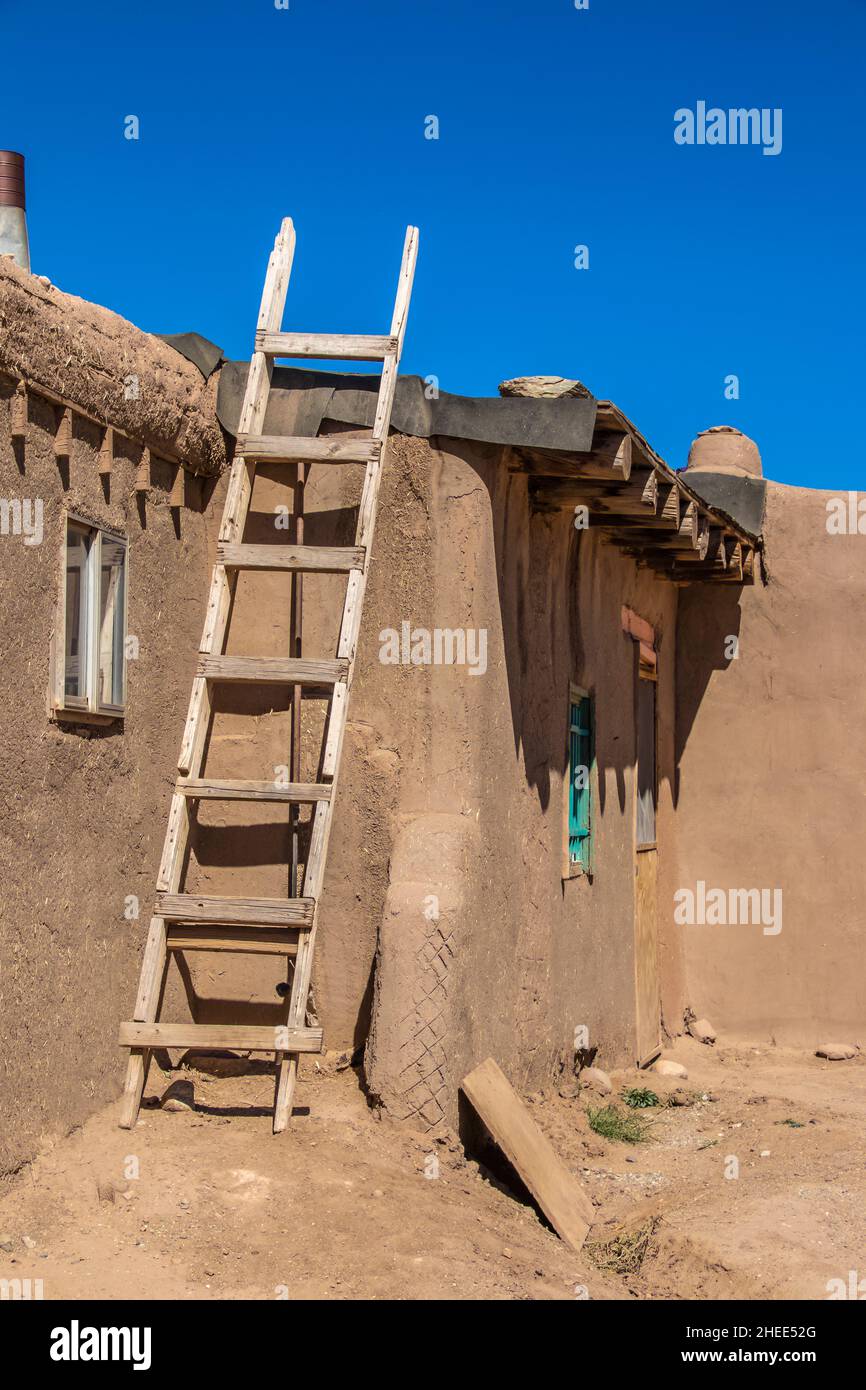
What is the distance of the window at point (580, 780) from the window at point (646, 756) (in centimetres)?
112

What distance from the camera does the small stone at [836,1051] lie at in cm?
978

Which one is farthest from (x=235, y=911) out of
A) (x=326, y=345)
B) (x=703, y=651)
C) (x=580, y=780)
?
(x=703, y=651)

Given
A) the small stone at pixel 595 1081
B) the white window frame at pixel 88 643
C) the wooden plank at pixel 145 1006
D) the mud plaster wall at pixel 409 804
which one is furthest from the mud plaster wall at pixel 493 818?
the white window frame at pixel 88 643

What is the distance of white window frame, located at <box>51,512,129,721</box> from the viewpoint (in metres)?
5.22

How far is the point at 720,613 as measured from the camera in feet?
34.5

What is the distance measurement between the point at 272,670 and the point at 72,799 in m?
0.97

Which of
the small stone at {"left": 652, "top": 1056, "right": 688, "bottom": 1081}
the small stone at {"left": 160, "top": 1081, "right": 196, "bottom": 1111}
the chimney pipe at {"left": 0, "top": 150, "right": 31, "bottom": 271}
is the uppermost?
the chimney pipe at {"left": 0, "top": 150, "right": 31, "bottom": 271}

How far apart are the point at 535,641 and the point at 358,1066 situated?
93.3 inches

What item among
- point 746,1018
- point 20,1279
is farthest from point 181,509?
point 746,1018

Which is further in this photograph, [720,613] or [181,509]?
[720,613]

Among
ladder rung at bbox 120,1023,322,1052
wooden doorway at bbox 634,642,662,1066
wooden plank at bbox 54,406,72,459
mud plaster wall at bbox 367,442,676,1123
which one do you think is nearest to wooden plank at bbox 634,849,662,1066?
wooden doorway at bbox 634,642,662,1066

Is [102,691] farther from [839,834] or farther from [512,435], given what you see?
[839,834]

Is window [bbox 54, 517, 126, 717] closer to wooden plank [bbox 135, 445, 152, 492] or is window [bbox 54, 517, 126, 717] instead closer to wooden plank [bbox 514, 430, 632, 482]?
Result: wooden plank [bbox 135, 445, 152, 492]

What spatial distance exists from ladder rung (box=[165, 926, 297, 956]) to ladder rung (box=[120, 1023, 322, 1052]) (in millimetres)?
336
